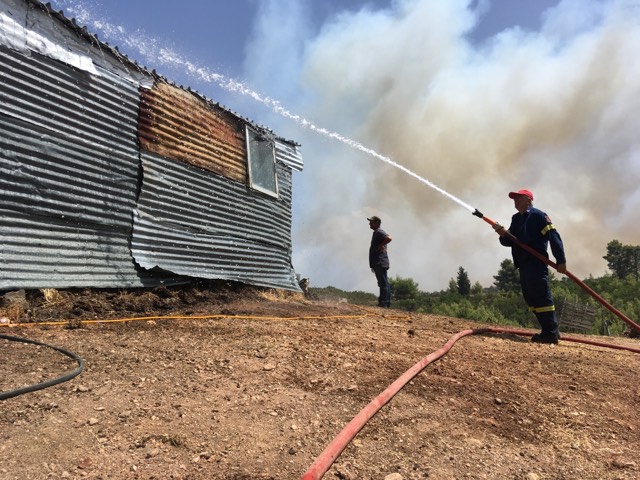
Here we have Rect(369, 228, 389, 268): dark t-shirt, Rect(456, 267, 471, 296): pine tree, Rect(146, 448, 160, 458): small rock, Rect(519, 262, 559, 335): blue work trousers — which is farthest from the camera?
Rect(456, 267, 471, 296): pine tree

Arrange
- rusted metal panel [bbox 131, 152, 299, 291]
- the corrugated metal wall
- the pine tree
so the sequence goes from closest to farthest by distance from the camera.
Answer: the corrugated metal wall
rusted metal panel [bbox 131, 152, 299, 291]
the pine tree

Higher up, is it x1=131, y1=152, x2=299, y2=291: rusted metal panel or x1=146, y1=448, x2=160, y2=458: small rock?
x1=131, y1=152, x2=299, y2=291: rusted metal panel

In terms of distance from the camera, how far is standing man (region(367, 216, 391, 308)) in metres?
10.4

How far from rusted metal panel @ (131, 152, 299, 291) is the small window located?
22cm

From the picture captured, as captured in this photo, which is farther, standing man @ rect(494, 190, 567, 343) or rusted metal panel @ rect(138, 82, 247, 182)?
rusted metal panel @ rect(138, 82, 247, 182)

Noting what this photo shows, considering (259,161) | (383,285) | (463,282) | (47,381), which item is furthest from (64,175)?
(463,282)

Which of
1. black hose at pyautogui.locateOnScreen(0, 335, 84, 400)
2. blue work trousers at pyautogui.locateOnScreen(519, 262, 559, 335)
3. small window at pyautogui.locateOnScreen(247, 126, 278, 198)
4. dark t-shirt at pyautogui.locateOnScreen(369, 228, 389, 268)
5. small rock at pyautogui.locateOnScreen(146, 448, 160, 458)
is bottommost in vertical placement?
small rock at pyautogui.locateOnScreen(146, 448, 160, 458)

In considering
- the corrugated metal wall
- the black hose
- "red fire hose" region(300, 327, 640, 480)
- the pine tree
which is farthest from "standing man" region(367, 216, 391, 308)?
the pine tree

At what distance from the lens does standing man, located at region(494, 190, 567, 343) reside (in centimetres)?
583

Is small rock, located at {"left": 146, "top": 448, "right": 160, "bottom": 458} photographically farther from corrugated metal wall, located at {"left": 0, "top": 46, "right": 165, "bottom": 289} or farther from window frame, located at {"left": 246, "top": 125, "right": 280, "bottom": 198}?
window frame, located at {"left": 246, "top": 125, "right": 280, "bottom": 198}

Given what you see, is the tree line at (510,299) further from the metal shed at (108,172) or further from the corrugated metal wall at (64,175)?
the corrugated metal wall at (64,175)

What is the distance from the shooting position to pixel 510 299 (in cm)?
2095

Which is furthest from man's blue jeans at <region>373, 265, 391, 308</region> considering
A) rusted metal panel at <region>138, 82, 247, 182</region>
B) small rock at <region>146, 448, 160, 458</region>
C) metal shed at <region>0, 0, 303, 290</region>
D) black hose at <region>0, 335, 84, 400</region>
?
small rock at <region>146, 448, 160, 458</region>

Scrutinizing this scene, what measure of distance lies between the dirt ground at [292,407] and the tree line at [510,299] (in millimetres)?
7222
